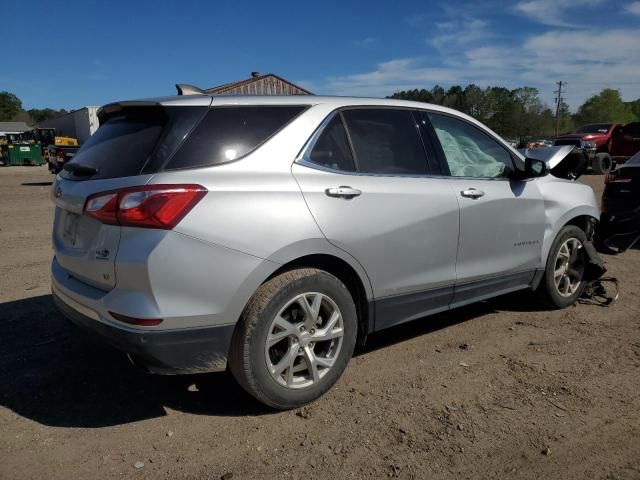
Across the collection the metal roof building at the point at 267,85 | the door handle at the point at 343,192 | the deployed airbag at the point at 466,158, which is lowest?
the door handle at the point at 343,192

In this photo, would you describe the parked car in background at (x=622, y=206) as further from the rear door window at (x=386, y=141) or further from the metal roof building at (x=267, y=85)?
the metal roof building at (x=267, y=85)

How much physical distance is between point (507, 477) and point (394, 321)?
128 cm

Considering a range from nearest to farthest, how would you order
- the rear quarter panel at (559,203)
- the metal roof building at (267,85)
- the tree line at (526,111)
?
the rear quarter panel at (559,203) < the metal roof building at (267,85) < the tree line at (526,111)

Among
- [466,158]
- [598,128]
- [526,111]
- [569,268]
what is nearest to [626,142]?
[598,128]

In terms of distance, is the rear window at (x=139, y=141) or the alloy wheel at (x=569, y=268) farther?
the alloy wheel at (x=569, y=268)

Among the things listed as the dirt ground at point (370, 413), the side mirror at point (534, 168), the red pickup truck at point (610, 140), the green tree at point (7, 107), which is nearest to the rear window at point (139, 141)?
the dirt ground at point (370, 413)

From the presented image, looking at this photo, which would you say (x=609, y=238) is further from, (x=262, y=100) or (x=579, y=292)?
(x=262, y=100)

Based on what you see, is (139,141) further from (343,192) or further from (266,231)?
(343,192)

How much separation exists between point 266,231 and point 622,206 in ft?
19.8

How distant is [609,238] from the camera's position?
21.2 feet

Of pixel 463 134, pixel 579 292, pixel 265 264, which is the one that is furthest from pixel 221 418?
pixel 579 292

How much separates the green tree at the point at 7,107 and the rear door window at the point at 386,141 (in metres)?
153

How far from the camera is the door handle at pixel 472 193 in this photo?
3.87 m

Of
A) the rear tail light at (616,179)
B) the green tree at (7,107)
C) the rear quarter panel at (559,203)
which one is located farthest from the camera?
the green tree at (7,107)
